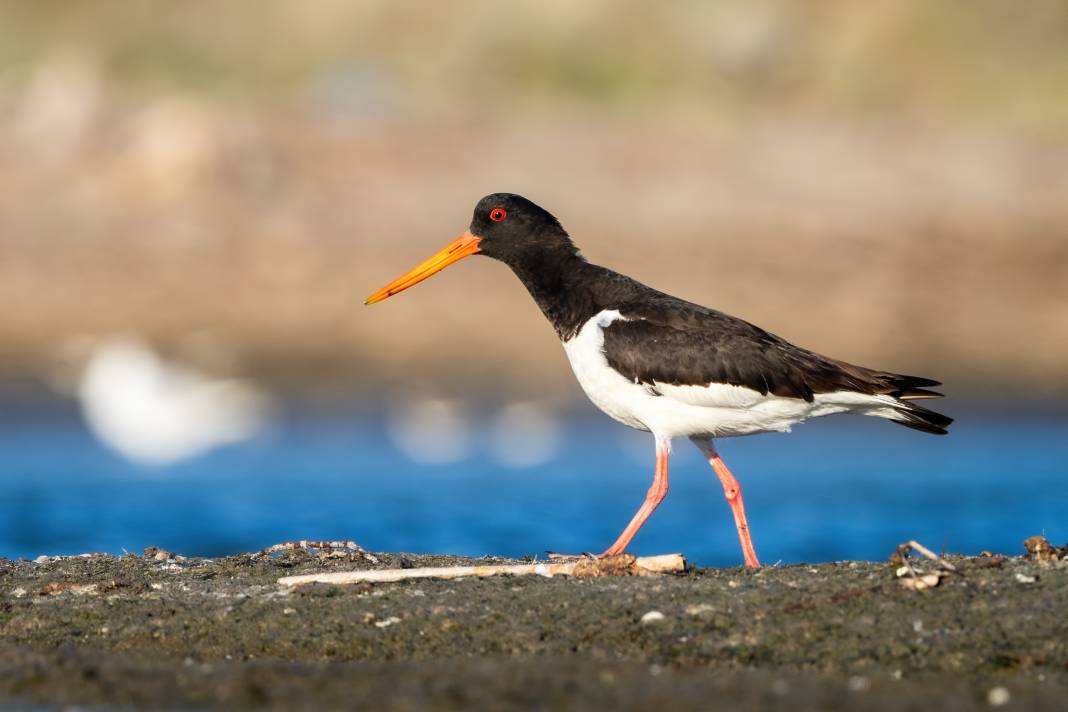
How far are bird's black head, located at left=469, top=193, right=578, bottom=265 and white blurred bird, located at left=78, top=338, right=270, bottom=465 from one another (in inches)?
419

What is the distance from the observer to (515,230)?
30.5 feet

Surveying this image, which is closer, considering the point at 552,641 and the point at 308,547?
the point at 552,641

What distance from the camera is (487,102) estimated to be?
32.3 metres

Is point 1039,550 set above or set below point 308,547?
below

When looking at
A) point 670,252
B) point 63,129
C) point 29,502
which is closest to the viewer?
point 29,502

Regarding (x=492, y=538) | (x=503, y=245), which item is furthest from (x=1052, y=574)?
(x=492, y=538)

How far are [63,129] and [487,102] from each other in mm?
8313

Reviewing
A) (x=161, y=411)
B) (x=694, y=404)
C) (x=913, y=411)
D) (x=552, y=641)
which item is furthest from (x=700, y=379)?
(x=161, y=411)

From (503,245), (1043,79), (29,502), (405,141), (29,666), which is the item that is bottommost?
(29,666)

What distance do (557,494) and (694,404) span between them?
8.83 m

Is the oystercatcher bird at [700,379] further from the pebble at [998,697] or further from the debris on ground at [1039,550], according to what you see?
the pebble at [998,697]

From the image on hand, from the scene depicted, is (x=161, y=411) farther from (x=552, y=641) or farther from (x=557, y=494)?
(x=552, y=641)

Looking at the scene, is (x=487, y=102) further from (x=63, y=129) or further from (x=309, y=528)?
(x=309, y=528)

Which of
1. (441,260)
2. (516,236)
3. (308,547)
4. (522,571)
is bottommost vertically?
(522,571)
